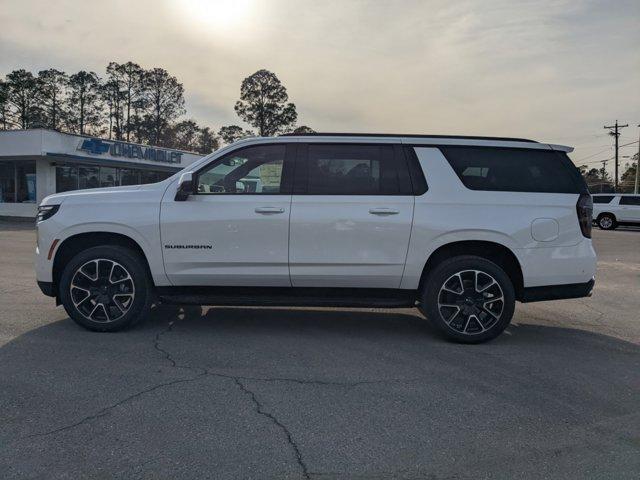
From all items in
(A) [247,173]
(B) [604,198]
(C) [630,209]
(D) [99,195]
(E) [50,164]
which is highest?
(E) [50,164]

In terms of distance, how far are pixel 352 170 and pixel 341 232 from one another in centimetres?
67

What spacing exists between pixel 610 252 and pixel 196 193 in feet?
43.8

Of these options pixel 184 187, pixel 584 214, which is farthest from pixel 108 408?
pixel 584 214

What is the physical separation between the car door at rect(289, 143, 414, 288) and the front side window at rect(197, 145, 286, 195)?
0.24m

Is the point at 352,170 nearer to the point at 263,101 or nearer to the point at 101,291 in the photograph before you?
the point at 101,291

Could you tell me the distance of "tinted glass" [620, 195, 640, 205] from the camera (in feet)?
87.0

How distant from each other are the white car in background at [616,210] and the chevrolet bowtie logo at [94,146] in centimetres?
2512

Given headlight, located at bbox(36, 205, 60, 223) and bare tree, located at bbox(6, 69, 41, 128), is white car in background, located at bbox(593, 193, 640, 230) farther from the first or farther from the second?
bare tree, located at bbox(6, 69, 41, 128)

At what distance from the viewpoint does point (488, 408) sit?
3756mm

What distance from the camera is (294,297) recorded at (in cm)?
537

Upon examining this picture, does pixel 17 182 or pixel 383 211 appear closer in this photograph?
pixel 383 211

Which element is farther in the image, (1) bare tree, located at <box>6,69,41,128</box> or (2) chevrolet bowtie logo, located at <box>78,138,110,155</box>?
(1) bare tree, located at <box>6,69,41,128</box>

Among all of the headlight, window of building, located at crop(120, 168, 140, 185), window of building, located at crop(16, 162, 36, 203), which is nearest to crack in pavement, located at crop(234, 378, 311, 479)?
the headlight

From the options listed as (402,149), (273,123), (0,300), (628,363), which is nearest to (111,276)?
(0,300)
